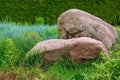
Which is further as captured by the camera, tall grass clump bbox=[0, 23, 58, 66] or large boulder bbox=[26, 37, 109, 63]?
large boulder bbox=[26, 37, 109, 63]

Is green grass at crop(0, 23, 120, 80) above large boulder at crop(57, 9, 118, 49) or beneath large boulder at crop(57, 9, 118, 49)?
beneath

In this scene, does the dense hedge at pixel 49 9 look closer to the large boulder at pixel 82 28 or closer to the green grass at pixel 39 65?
the green grass at pixel 39 65

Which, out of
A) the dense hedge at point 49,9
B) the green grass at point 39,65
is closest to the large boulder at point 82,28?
the green grass at point 39,65

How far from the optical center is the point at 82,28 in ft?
26.9

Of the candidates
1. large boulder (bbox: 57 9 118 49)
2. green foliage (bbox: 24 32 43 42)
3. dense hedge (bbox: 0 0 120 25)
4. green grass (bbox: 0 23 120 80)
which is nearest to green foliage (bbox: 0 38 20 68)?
green grass (bbox: 0 23 120 80)

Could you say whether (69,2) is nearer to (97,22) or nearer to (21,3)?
(21,3)

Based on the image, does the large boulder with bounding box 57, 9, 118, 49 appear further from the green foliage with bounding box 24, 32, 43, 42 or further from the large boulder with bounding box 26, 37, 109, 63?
the large boulder with bounding box 26, 37, 109, 63

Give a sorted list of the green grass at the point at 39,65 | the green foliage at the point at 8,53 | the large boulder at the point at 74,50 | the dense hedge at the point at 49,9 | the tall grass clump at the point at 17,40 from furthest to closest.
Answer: the dense hedge at the point at 49,9, the large boulder at the point at 74,50, the tall grass clump at the point at 17,40, the green foliage at the point at 8,53, the green grass at the point at 39,65

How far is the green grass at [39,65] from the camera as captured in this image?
5.39 m

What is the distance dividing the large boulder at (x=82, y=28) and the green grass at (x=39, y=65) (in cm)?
50

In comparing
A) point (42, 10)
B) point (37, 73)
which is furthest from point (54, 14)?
point (37, 73)

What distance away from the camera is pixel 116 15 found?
15812 millimetres

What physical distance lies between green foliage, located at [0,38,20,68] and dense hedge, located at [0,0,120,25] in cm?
663

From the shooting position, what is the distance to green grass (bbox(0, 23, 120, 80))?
5395 mm
